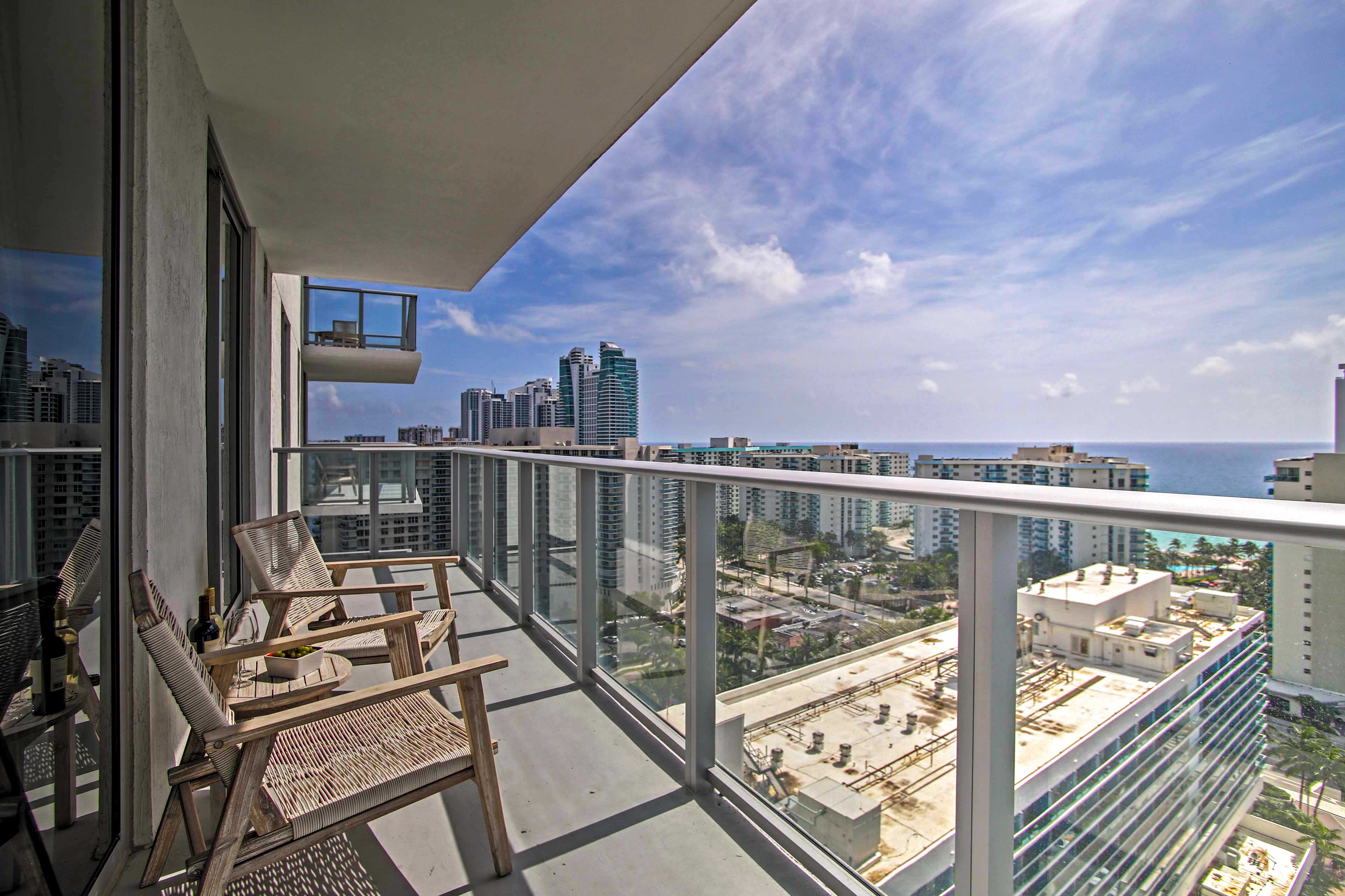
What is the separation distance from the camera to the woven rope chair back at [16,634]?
117cm

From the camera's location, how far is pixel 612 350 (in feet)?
118

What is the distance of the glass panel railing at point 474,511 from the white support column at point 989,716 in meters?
4.25

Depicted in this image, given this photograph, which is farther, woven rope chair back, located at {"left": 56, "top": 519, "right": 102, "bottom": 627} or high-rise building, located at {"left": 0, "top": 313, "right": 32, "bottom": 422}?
woven rope chair back, located at {"left": 56, "top": 519, "right": 102, "bottom": 627}

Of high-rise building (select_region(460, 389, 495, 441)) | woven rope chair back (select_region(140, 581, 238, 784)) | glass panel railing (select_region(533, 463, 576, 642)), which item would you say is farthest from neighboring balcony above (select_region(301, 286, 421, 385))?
high-rise building (select_region(460, 389, 495, 441))

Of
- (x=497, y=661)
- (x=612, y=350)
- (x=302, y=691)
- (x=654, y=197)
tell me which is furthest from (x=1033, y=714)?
(x=654, y=197)

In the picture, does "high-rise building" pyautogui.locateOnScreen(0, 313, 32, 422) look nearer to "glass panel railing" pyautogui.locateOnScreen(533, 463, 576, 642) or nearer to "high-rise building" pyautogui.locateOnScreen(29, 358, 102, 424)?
"high-rise building" pyautogui.locateOnScreen(29, 358, 102, 424)

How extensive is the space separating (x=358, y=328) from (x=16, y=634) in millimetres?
9054

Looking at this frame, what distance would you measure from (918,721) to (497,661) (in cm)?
102

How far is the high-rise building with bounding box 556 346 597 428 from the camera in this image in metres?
30.6

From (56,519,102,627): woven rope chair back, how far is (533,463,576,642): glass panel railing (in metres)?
1.82

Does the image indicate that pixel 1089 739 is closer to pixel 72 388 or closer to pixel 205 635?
pixel 72 388

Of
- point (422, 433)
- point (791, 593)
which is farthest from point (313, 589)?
point (422, 433)

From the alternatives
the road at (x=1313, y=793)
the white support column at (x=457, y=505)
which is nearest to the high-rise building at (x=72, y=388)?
the road at (x=1313, y=793)

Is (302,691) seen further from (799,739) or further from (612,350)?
(612,350)
